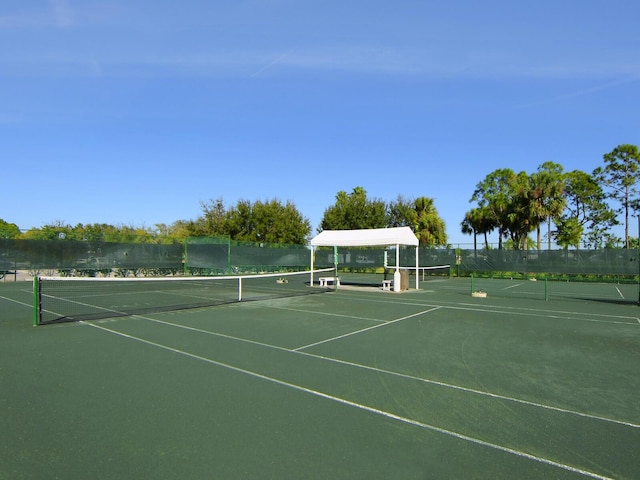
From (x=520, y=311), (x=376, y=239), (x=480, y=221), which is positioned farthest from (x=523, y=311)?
(x=480, y=221)

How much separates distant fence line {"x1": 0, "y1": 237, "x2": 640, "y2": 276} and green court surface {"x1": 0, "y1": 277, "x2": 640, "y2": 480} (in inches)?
678

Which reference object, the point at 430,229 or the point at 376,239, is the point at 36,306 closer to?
the point at 376,239

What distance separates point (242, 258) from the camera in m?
31.9

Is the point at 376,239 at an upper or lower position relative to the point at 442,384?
upper

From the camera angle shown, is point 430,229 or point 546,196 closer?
point 546,196

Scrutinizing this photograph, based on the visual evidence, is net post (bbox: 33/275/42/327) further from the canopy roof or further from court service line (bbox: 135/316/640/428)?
the canopy roof

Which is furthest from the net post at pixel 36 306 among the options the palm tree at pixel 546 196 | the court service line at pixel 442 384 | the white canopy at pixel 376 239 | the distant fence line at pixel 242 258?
the palm tree at pixel 546 196

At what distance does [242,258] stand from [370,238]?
1306 centimetres

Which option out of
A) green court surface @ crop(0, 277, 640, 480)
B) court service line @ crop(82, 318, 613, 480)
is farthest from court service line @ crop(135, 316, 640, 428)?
court service line @ crop(82, 318, 613, 480)

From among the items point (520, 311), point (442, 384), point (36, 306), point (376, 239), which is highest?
point (376, 239)

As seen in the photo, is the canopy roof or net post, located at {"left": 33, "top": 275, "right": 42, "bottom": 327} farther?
the canopy roof

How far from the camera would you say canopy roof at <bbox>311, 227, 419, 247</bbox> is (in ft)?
69.8

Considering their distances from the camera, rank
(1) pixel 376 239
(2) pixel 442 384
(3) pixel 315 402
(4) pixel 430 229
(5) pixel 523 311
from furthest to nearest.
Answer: (4) pixel 430 229, (1) pixel 376 239, (5) pixel 523 311, (2) pixel 442 384, (3) pixel 315 402

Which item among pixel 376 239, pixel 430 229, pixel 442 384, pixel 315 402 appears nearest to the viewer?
pixel 315 402
